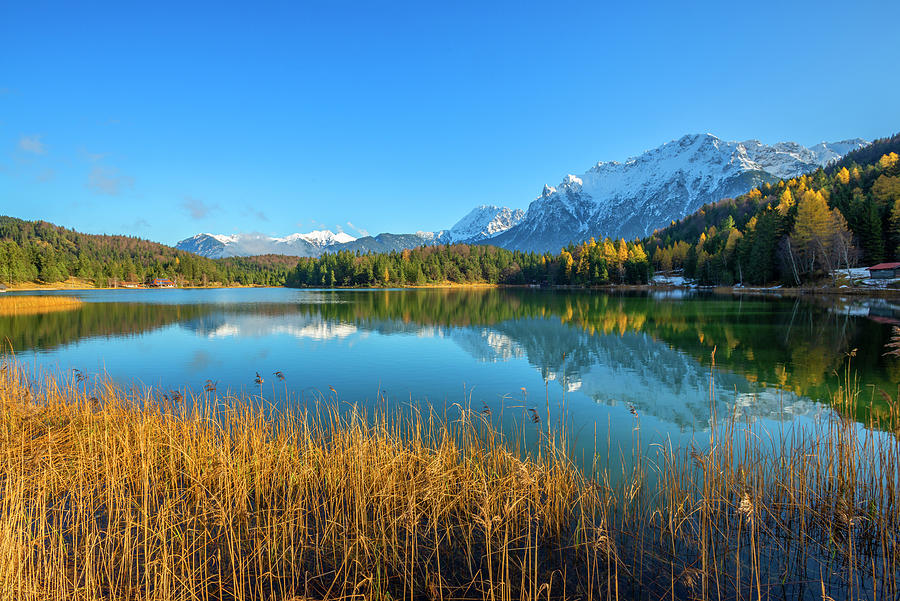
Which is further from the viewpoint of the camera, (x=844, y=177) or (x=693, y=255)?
(x=693, y=255)

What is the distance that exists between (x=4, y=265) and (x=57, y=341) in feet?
332

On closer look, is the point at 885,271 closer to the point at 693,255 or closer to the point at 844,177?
the point at 844,177

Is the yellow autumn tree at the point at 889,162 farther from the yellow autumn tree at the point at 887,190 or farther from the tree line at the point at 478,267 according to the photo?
the tree line at the point at 478,267

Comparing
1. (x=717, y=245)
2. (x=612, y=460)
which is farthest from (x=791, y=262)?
(x=612, y=460)

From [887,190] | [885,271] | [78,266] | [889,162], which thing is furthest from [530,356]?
[78,266]

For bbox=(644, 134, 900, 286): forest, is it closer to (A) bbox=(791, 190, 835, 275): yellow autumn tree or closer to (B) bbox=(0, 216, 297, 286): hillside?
(A) bbox=(791, 190, 835, 275): yellow autumn tree

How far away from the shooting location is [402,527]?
5.60 meters

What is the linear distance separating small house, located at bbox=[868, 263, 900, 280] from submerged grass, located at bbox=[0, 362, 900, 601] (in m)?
70.8

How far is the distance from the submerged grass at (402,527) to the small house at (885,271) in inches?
2787

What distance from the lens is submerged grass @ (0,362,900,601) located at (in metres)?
4.39

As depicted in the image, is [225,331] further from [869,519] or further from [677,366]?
[869,519]

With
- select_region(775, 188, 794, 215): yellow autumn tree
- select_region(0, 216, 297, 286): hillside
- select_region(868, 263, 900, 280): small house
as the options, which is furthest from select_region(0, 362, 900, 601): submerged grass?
select_region(0, 216, 297, 286): hillside

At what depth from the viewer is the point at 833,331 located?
1002 inches

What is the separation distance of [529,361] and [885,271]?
6537 centimetres
